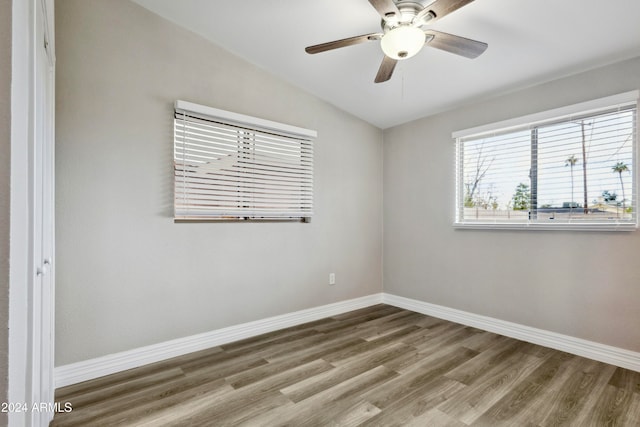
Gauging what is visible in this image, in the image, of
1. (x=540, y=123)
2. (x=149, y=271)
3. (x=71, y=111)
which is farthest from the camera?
(x=540, y=123)

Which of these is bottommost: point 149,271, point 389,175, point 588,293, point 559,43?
point 588,293

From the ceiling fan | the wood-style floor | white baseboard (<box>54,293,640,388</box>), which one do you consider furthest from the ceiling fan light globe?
white baseboard (<box>54,293,640,388</box>)

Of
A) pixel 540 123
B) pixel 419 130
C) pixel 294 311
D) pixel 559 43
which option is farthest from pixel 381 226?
pixel 559 43

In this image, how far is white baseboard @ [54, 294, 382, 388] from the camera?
7.17 ft

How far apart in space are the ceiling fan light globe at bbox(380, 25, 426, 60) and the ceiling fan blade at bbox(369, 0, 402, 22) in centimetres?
9

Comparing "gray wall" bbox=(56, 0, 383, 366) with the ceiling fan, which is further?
"gray wall" bbox=(56, 0, 383, 366)

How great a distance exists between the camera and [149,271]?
2486 mm

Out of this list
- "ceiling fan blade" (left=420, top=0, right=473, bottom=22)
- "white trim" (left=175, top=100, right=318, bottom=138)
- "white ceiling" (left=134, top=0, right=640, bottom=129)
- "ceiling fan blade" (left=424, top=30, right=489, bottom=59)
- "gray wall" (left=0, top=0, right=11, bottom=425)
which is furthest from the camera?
"white trim" (left=175, top=100, right=318, bottom=138)

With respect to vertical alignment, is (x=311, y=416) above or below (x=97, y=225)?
below

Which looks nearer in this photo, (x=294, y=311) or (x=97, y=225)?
(x=97, y=225)

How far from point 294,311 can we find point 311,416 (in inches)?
60.4

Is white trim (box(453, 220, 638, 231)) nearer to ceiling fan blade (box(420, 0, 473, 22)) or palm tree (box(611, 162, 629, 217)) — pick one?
palm tree (box(611, 162, 629, 217))

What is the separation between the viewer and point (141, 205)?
96.3 inches

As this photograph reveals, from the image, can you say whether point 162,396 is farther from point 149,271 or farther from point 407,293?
point 407,293
